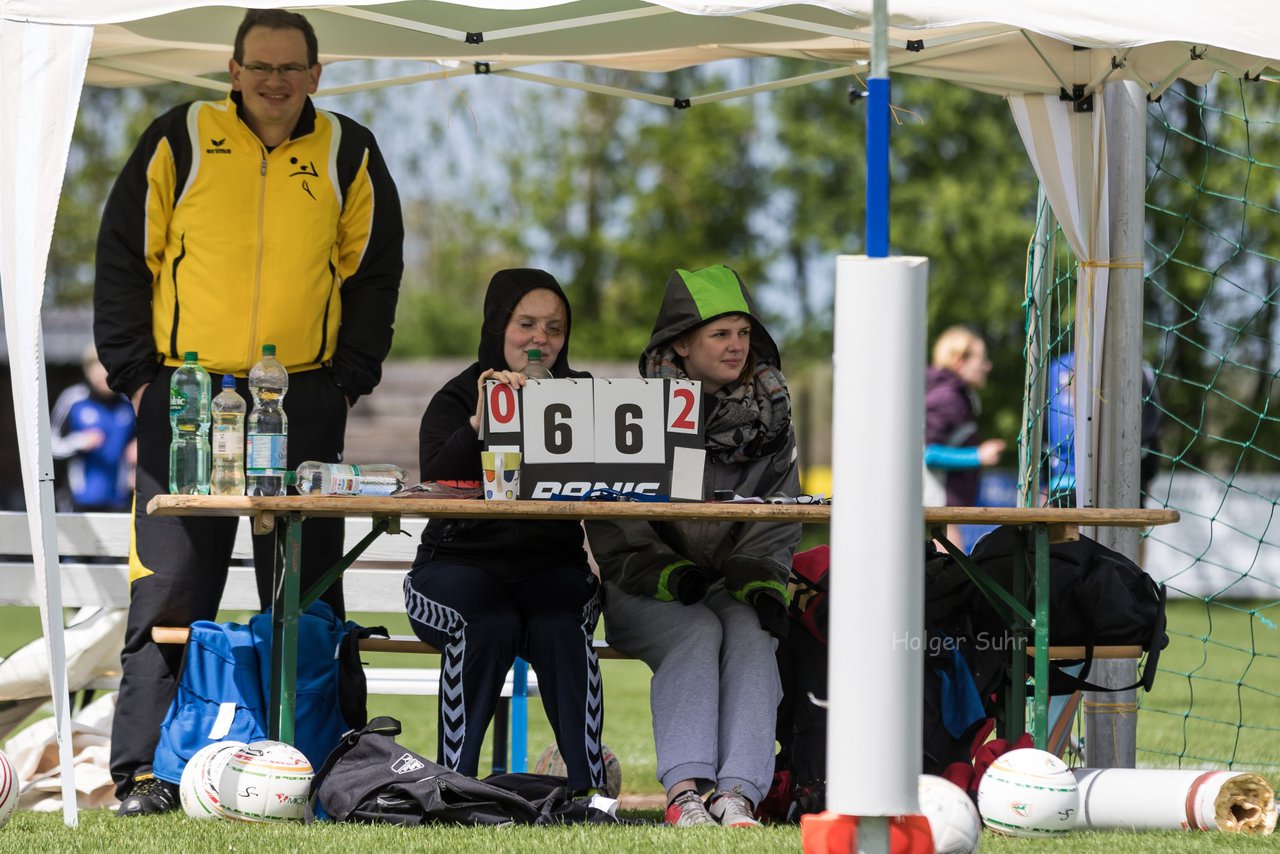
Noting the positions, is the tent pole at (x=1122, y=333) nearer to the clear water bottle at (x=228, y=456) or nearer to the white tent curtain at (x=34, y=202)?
the clear water bottle at (x=228, y=456)

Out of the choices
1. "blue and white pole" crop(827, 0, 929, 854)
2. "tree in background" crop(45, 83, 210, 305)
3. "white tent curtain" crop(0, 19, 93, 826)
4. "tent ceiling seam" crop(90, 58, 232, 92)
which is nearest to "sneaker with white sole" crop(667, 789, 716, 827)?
"white tent curtain" crop(0, 19, 93, 826)

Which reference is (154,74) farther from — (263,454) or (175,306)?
(263,454)

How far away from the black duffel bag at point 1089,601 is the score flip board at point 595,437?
92cm

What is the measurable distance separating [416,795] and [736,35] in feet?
9.16

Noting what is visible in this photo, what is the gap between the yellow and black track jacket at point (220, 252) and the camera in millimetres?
4531

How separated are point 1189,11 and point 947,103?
16.2 meters

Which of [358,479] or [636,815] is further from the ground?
[358,479]

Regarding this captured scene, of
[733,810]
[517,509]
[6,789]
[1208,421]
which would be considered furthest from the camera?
[1208,421]

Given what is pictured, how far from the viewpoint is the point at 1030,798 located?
3770 millimetres

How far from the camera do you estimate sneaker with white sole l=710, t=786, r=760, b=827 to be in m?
3.92

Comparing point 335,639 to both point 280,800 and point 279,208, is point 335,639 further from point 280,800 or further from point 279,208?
point 279,208

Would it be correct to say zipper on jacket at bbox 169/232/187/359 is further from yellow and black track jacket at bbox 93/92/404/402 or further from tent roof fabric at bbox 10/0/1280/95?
tent roof fabric at bbox 10/0/1280/95

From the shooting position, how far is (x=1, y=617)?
41.5 feet

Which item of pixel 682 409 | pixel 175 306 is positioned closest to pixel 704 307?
pixel 682 409
